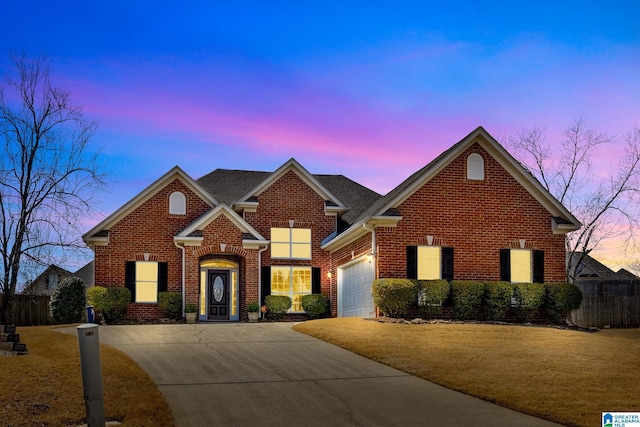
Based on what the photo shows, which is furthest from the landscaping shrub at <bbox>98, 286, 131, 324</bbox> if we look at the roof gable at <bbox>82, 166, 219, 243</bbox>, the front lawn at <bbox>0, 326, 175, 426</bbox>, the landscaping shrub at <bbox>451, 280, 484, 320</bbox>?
the landscaping shrub at <bbox>451, 280, 484, 320</bbox>

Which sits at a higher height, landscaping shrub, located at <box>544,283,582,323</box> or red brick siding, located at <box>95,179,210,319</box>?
red brick siding, located at <box>95,179,210,319</box>

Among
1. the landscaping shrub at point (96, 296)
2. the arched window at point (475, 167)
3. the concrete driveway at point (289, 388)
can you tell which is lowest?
the concrete driveway at point (289, 388)

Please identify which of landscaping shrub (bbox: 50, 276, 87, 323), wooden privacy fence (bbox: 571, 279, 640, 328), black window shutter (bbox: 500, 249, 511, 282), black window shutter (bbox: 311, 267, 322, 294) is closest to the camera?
black window shutter (bbox: 500, 249, 511, 282)

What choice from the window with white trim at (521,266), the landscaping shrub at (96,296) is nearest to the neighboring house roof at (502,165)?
the window with white trim at (521,266)

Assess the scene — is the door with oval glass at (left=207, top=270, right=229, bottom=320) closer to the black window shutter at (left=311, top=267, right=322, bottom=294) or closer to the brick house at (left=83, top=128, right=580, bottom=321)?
the brick house at (left=83, top=128, right=580, bottom=321)

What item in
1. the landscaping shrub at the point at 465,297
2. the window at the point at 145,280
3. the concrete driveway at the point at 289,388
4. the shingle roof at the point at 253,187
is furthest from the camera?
the shingle roof at the point at 253,187

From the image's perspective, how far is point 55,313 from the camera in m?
31.8

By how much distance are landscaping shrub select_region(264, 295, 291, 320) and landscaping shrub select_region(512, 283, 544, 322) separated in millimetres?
9916

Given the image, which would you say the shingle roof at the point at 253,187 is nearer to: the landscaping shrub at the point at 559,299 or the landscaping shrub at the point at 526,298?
the landscaping shrub at the point at 526,298

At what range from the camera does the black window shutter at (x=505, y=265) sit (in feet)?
92.8

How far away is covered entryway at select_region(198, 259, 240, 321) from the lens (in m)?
32.7

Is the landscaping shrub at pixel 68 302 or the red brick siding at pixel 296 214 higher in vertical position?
the red brick siding at pixel 296 214

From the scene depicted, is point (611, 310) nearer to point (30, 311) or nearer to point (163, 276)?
point (163, 276)

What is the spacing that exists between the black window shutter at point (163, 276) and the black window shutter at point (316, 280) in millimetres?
6261
